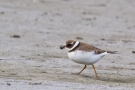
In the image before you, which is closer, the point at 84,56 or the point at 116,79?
the point at 84,56

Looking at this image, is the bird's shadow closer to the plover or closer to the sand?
the sand

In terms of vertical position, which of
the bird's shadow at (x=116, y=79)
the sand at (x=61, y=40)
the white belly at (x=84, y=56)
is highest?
the white belly at (x=84, y=56)

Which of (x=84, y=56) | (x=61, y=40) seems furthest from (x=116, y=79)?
(x=61, y=40)

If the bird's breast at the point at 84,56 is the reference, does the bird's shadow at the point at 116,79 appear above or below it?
below

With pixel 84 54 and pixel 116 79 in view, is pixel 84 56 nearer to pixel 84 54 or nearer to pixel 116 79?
pixel 84 54

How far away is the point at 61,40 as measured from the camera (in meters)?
11.9

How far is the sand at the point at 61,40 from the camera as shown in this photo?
8.00 metres

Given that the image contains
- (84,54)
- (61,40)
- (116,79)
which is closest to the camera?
(84,54)

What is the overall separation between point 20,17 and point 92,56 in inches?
253

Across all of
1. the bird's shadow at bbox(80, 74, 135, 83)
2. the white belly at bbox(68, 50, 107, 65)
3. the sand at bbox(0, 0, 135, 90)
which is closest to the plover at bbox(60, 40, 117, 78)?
the white belly at bbox(68, 50, 107, 65)

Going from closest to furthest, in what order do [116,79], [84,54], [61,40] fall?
1. [84,54]
2. [116,79]
3. [61,40]

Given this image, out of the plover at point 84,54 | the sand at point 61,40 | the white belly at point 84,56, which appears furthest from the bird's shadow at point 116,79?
the white belly at point 84,56

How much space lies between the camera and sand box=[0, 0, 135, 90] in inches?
315

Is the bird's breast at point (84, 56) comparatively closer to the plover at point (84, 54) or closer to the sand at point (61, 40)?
the plover at point (84, 54)
